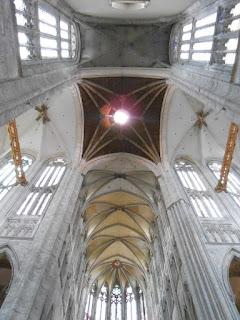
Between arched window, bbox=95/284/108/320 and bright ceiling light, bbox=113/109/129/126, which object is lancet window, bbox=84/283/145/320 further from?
bright ceiling light, bbox=113/109/129/126

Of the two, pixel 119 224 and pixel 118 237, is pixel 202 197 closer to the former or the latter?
pixel 119 224

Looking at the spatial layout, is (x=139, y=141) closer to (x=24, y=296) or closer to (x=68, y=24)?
(x=68, y=24)

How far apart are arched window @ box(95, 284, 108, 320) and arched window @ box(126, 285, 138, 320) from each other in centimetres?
189

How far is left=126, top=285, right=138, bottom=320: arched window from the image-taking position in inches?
919

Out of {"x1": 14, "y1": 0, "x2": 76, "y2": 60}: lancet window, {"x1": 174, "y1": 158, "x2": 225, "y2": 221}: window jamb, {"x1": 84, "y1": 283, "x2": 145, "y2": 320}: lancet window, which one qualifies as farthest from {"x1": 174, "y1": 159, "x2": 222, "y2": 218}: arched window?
{"x1": 84, "y1": 283, "x2": 145, "y2": 320}: lancet window

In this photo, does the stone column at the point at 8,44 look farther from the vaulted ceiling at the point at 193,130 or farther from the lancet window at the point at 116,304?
the lancet window at the point at 116,304

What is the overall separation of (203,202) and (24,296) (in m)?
9.60

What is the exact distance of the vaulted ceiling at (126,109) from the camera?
18.7m

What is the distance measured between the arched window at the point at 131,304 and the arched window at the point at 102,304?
189 centimetres

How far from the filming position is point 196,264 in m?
10.2

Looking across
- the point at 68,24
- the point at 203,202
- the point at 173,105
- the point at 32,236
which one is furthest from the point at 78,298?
the point at 68,24

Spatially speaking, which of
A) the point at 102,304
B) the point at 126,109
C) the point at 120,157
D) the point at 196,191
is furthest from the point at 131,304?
the point at 126,109

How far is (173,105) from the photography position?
18.9 meters

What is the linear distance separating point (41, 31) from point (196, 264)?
10.8 m
